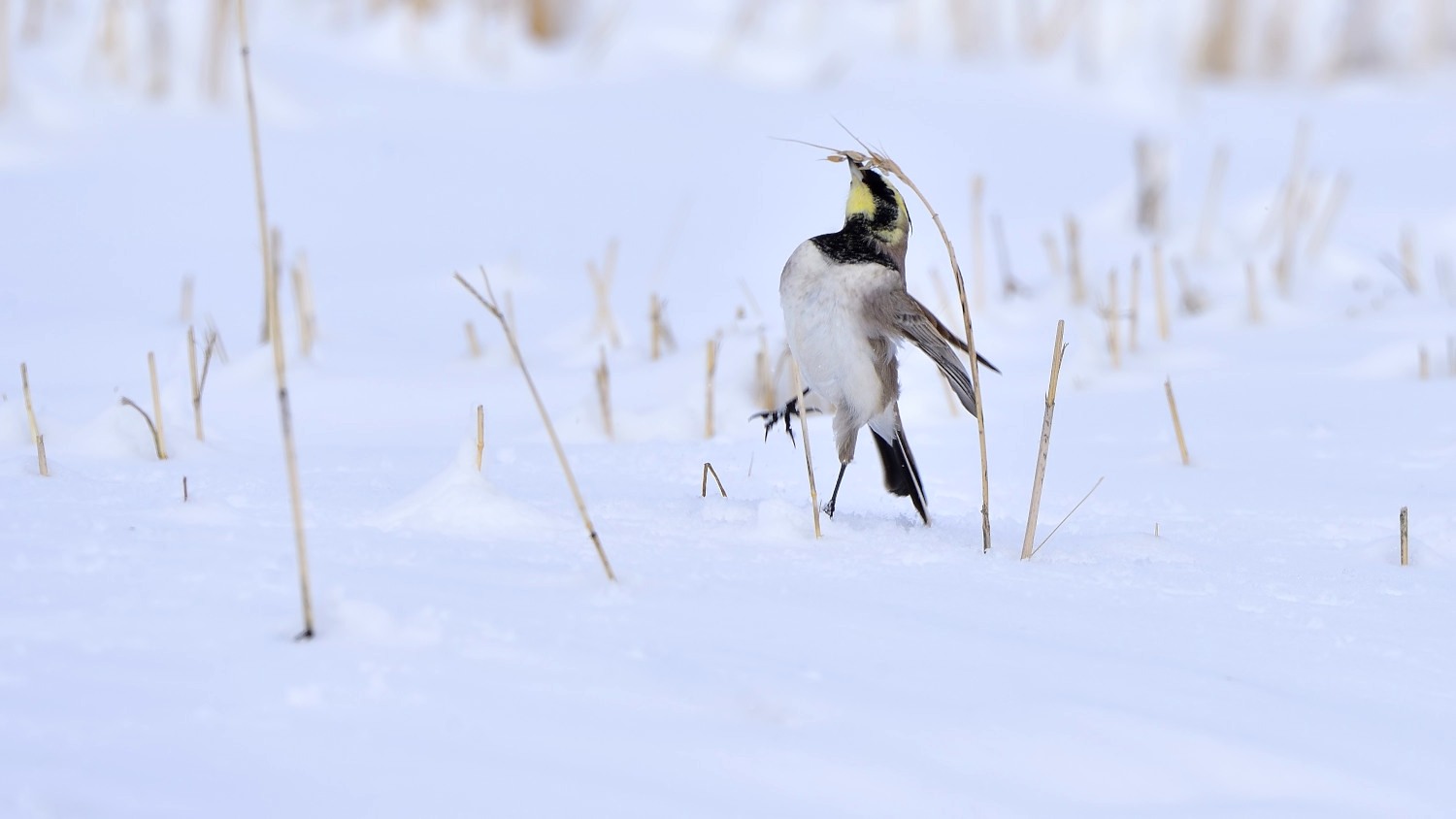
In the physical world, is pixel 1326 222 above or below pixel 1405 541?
above

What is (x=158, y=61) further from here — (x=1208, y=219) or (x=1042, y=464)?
(x=1042, y=464)

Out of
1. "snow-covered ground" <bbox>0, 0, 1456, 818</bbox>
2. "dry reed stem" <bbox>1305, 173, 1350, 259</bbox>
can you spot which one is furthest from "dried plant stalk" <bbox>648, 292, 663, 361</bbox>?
"dry reed stem" <bbox>1305, 173, 1350, 259</bbox>

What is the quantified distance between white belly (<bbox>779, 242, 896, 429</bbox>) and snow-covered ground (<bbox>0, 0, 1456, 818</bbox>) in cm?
26

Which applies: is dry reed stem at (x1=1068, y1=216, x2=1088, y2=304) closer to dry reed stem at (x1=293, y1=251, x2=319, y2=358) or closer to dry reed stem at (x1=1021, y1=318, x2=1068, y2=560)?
dry reed stem at (x1=293, y1=251, x2=319, y2=358)

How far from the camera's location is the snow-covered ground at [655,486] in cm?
140

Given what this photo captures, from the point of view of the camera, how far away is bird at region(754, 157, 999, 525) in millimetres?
2500

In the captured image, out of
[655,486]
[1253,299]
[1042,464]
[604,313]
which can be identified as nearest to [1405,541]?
[1042,464]

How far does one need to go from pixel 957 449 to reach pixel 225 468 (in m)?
1.86

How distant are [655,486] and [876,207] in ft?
2.27

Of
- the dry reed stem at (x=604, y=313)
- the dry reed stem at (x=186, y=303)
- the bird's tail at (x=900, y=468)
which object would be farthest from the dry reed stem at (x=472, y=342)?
the bird's tail at (x=900, y=468)

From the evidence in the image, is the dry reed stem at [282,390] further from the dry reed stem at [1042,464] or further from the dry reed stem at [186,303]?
the dry reed stem at [186,303]

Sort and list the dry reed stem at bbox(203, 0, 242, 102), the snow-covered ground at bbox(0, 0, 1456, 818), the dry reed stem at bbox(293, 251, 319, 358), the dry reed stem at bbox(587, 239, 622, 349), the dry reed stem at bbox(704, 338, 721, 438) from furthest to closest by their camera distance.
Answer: the dry reed stem at bbox(203, 0, 242, 102), the dry reed stem at bbox(587, 239, 622, 349), the dry reed stem at bbox(293, 251, 319, 358), the dry reed stem at bbox(704, 338, 721, 438), the snow-covered ground at bbox(0, 0, 1456, 818)

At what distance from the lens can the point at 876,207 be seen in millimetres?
2506

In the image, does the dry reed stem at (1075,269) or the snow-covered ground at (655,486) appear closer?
the snow-covered ground at (655,486)
